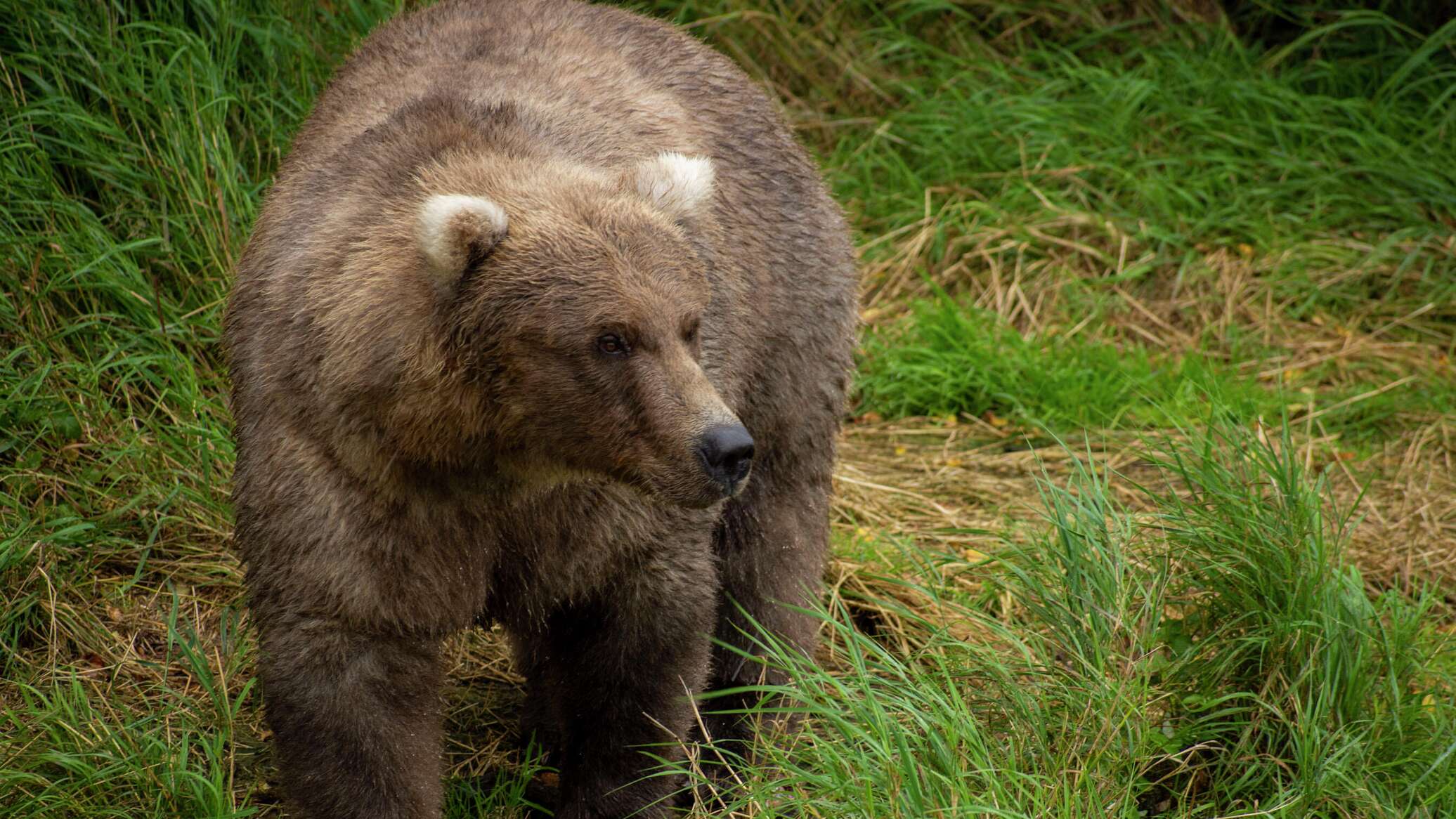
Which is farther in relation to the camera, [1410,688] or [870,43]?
[870,43]

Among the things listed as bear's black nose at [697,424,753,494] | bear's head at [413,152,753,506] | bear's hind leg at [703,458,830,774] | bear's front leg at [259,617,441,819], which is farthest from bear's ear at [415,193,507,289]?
bear's hind leg at [703,458,830,774]

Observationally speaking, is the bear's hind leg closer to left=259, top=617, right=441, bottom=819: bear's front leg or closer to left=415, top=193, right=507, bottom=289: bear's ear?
left=259, top=617, right=441, bottom=819: bear's front leg

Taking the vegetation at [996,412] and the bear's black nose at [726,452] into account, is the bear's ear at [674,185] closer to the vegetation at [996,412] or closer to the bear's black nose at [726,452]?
the bear's black nose at [726,452]

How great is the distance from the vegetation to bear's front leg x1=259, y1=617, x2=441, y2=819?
1.55 feet

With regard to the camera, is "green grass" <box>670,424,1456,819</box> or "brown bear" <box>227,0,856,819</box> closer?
"brown bear" <box>227,0,856,819</box>

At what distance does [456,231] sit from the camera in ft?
12.2

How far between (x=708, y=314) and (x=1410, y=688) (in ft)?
7.83

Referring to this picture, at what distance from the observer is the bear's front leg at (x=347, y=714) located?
3975mm

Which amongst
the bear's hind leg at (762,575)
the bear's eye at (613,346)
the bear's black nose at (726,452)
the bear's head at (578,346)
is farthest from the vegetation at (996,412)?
the bear's eye at (613,346)

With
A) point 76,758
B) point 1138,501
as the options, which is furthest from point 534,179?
point 1138,501

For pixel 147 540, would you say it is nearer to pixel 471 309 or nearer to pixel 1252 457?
pixel 471 309

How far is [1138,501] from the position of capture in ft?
21.9

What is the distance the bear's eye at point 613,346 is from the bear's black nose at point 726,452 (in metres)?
0.29

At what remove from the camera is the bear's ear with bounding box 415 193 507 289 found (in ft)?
12.2
